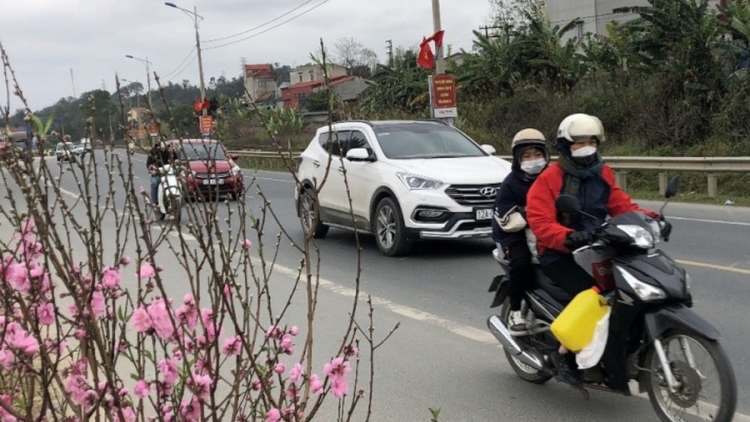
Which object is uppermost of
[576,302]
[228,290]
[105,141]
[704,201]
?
[105,141]

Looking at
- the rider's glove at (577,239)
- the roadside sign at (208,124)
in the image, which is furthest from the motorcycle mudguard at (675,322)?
the roadside sign at (208,124)

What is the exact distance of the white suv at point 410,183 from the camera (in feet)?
34.0

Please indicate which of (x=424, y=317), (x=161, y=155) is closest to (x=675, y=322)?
(x=161, y=155)

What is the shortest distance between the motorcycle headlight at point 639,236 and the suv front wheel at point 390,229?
6190mm

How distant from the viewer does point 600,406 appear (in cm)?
512

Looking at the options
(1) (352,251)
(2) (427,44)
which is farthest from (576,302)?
(2) (427,44)

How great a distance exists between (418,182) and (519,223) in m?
5.18

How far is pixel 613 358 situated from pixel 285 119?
45.0 metres

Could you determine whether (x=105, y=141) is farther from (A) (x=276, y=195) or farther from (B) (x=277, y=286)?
(A) (x=276, y=195)

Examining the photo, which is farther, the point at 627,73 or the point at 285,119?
the point at 285,119

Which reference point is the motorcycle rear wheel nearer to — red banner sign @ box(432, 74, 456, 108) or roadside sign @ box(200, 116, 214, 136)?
roadside sign @ box(200, 116, 214, 136)

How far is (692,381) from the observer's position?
4.30m

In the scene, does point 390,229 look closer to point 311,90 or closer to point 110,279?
point 110,279

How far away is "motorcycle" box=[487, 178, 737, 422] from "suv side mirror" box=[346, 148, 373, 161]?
664 cm
